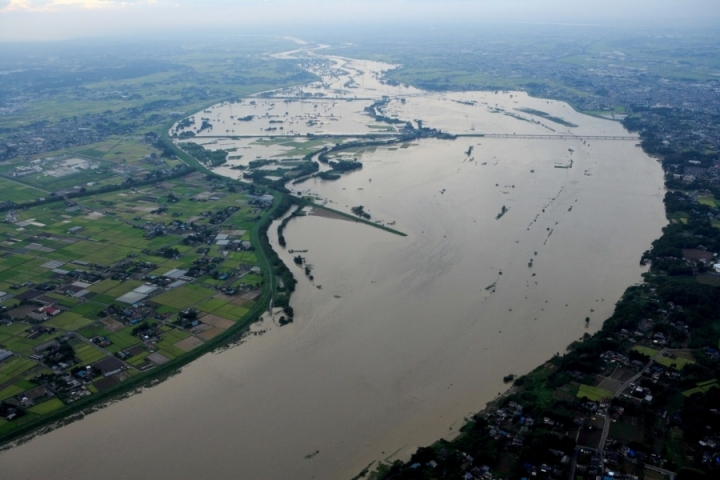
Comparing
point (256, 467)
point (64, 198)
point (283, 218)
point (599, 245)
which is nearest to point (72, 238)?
point (64, 198)

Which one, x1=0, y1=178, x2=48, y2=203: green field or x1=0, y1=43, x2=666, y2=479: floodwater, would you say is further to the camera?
x1=0, y1=178, x2=48, y2=203: green field

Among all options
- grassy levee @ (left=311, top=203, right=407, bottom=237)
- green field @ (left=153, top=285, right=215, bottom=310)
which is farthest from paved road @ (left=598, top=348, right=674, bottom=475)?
green field @ (left=153, top=285, right=215, bottom=310)

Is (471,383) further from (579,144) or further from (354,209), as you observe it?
(579,144)

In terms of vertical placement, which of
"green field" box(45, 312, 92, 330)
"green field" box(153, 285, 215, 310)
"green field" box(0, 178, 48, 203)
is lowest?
"green field" box(45, 312, 92, 330)

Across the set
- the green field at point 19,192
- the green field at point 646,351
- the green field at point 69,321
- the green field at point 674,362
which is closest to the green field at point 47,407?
the green field at point 69,321

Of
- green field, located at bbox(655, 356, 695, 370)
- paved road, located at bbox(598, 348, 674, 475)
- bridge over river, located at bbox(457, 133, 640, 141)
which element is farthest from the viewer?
bridge over river, located at bbox(457, 133, 640, 141)

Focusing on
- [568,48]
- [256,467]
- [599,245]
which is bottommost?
[256,467]

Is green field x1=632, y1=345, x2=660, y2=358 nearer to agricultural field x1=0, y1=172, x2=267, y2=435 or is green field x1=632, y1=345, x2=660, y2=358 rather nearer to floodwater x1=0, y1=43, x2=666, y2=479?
floodwater x1=0, y1=43, x2=666, y2=479
